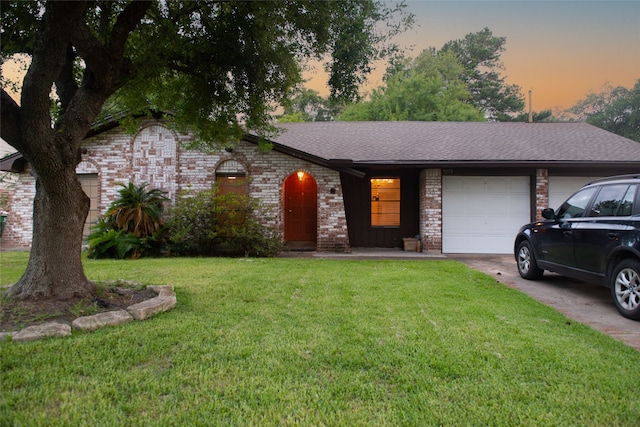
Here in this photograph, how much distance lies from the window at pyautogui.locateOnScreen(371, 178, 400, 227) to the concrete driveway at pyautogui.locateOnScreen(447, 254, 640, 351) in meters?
3.89

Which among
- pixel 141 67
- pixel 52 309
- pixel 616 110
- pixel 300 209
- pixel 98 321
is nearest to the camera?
pixel 98 321

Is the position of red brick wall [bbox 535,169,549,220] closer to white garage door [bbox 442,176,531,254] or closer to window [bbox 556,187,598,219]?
white garage door [bbox 442,176,531,254]

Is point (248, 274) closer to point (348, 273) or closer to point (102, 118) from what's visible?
point (348, 273)

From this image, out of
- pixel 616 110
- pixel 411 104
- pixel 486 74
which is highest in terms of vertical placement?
pixel 486 74

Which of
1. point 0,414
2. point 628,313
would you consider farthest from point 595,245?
point 0,414

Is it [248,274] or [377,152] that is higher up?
[377,152]

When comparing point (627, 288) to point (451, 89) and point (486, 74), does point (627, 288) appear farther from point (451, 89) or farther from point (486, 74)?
point (486, 74)

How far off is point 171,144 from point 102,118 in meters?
3.12

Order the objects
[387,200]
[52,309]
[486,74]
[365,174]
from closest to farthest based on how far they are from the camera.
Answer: [52,309], [365,174], [387,200], [486,74]

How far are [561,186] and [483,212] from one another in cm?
253

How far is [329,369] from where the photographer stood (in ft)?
8.54

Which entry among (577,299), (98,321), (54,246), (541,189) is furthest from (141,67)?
(541,189)

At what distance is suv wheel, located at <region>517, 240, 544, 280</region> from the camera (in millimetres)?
6304

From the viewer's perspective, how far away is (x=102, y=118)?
7.20m
